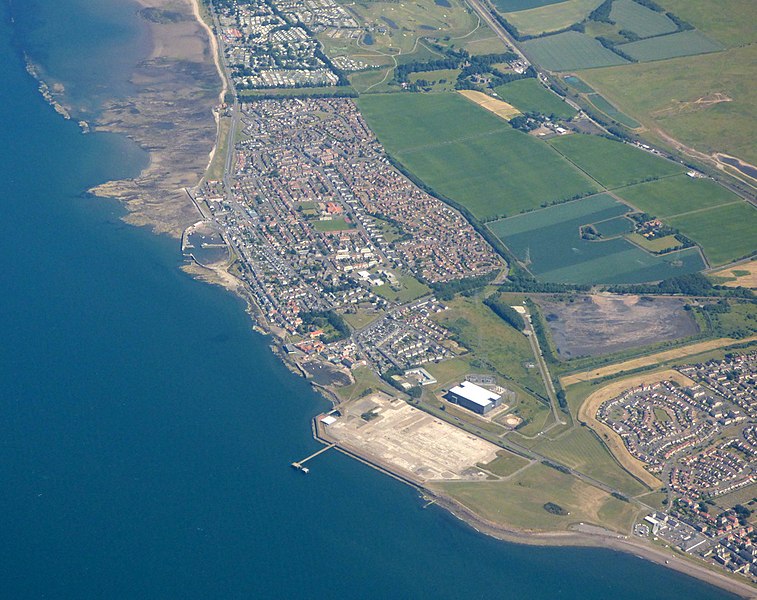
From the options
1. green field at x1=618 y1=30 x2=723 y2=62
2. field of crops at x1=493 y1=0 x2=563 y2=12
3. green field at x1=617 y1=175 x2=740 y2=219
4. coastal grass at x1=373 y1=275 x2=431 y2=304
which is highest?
green field at x1=618 y1=30 x2=723 y2=62

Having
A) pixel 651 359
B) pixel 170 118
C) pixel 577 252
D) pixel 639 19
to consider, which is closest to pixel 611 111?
pixel 639 19

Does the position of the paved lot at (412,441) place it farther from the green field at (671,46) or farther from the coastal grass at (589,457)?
the green field at (671,46)

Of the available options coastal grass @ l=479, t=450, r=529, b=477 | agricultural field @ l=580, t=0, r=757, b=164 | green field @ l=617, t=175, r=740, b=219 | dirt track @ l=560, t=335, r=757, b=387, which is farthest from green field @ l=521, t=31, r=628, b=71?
coastal grass @ l=479, t=450, r=529, b=477

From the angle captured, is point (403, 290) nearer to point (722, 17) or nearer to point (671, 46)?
point (671, 46)

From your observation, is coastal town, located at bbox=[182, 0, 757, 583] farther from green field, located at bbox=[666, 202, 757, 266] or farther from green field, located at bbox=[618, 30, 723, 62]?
green field, located at bbox=[618, 30, 723, 62]

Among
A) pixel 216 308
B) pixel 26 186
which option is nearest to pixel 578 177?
pixel 216 308

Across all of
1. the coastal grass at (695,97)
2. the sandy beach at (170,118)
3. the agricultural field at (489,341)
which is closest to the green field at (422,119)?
the coastal grass at (695,97)

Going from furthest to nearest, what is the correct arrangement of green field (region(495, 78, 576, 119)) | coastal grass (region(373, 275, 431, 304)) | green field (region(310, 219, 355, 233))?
green field (region(495, 78, 576, 119)) → green field (region(310, 219, 355, 233)) → coastal grass (region(373, 275, 431, 304))

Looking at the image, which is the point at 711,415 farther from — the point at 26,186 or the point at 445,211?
the point at 26,186
